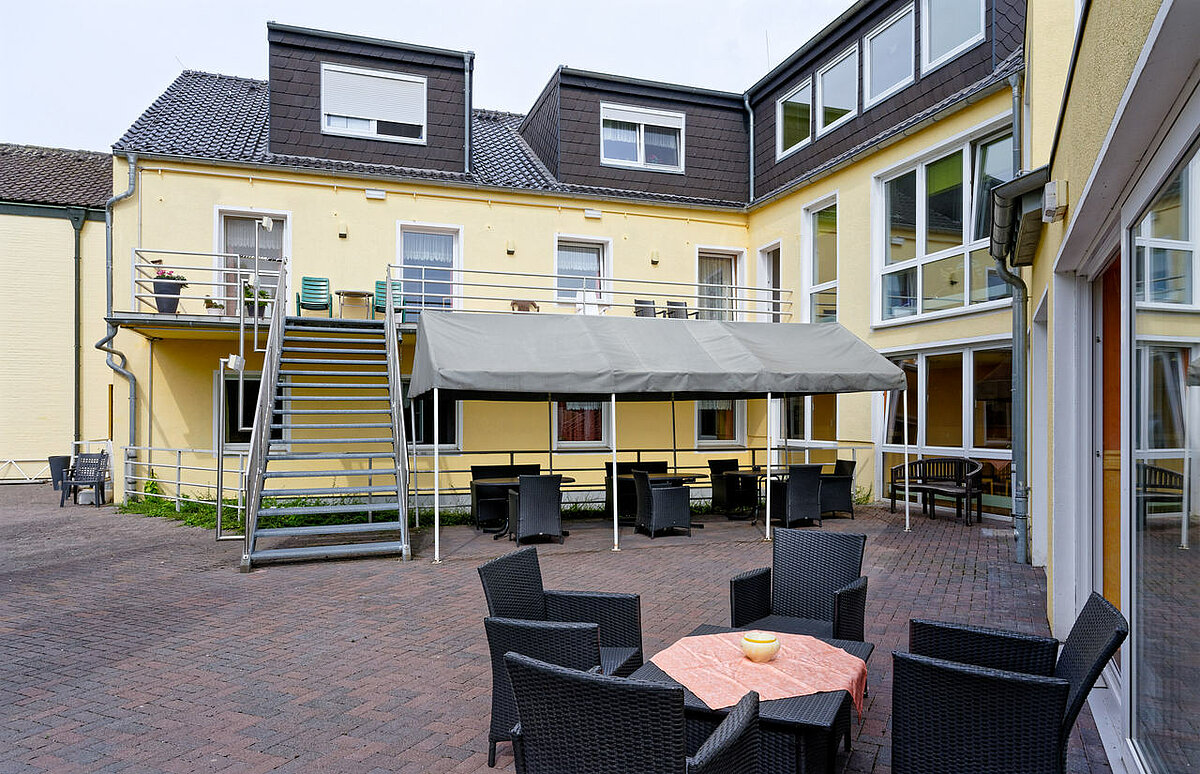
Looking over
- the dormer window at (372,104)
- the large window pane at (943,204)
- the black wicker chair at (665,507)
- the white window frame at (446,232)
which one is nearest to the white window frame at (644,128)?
the white window frame at (446,232)

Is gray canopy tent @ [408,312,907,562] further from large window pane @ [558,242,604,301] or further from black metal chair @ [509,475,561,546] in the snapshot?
large window pane @ [558,242,604,301]

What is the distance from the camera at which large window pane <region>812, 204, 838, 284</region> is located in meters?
12.7

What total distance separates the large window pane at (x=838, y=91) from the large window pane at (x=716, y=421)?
508 cm

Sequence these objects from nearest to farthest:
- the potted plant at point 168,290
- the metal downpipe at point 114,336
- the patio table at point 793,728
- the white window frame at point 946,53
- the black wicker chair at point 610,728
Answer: the black wicker chair at point 610,728 → the patio table at point 793,728 → the white window frame at point 946,53 → the potted plant at point 168,290 → the metal downpipe at point 114,336

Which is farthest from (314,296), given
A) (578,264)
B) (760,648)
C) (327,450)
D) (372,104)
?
(760,648)

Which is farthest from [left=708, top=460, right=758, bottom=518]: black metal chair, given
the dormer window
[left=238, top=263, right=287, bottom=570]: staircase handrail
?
the dormer window

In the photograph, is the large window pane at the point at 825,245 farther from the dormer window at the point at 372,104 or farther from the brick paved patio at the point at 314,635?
the dormer window at the point at 372,104

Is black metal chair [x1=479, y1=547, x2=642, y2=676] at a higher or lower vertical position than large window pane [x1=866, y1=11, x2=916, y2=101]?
lower

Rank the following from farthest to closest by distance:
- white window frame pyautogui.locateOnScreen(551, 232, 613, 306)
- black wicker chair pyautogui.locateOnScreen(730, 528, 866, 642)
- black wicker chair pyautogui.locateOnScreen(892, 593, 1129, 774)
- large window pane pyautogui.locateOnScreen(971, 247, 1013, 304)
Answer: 1. white window frame pyautogui.locateOnScreen(551, 232, 613, 306)
2. large window pane pyautogui.locateOnScreen(971, 247, 1013, 304)
3. black wicker chair pyautogui.locateOnScreen(730, 528, 866, 642)
4. black wicker chair pyautogui.locateOnScreen(892, 593, 1129, 774)

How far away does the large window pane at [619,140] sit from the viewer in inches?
556

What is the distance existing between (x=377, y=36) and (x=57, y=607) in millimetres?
10055

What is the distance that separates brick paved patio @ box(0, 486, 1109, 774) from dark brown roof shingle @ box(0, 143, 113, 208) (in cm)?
915

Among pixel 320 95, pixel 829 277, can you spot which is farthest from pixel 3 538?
pixel 829 277

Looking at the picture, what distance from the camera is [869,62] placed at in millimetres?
12008
